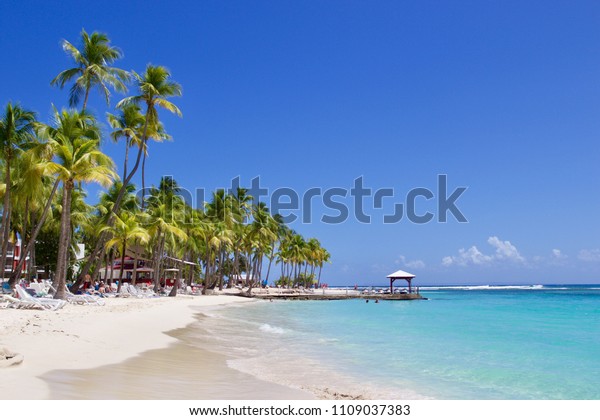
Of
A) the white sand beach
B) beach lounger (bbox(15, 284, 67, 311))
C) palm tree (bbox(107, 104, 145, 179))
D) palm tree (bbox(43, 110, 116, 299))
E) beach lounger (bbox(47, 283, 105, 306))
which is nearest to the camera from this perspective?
the white sand beach

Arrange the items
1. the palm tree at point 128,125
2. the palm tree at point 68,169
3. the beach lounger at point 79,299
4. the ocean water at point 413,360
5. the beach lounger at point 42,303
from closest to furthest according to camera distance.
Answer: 1. the ocean water at point 413,360
2. the beach lounger at point 42,303
3. the palm tree at point 68,169
4. the beach lounger at point 79,299
5. the palm tree at point 128,125

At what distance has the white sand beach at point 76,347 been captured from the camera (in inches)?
243

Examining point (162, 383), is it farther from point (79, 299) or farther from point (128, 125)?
point (128, 125)

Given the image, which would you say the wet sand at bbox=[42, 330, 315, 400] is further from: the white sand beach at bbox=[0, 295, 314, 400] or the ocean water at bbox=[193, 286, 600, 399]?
the ocean water at bbox=[193, 286, 600, 399]

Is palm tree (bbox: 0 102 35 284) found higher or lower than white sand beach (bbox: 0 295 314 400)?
higher

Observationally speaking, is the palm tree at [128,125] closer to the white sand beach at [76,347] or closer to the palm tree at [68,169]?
the palm tree at [68,169]

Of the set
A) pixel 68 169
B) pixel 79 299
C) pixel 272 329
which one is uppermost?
pixel 68 169

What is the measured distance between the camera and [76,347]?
9188 millimetres

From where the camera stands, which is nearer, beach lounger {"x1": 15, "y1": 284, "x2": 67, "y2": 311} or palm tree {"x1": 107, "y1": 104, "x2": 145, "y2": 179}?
beach lounger {"x1": 15, "y1": 284, "x2": 67, "y2": 311}

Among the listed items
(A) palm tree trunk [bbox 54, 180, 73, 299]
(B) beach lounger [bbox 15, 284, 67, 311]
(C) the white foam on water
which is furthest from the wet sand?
(A) palm tree trunk [bbox 54, 180, 73, 299]

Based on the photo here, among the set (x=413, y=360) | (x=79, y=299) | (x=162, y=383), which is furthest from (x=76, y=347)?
(x=79, y=299)

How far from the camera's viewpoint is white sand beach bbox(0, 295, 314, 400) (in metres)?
6.16

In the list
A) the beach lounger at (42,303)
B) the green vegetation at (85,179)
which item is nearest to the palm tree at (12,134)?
the green vegetation at (85,179)
